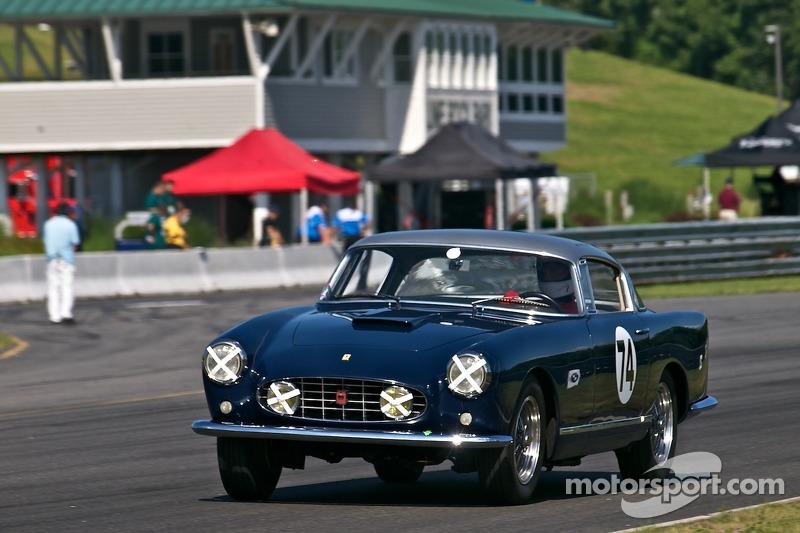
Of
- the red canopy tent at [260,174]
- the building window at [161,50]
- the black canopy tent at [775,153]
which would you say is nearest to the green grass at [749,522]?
the red canopy tent at [260,174]

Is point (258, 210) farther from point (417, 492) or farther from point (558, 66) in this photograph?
point (417, 492)

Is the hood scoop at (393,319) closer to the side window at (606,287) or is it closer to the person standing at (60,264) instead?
the side window at (606,287)

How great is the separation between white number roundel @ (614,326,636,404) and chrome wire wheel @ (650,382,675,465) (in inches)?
17.9

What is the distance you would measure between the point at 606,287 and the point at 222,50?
34003 mm

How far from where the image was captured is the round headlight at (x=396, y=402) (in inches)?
322

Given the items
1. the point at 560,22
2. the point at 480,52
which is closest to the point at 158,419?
the point at 480,52

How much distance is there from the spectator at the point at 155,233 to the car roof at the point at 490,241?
72.2 feet

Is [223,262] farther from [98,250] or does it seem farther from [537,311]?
[537,311]

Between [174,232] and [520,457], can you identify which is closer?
[520,457]

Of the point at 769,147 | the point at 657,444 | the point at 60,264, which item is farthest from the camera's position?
the point at 769,147

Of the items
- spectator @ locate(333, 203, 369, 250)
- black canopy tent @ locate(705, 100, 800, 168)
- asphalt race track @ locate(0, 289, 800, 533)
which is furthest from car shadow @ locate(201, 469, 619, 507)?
black canopy tent @ locate(705, 100, 800, 168)

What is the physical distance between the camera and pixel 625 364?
9.55 m

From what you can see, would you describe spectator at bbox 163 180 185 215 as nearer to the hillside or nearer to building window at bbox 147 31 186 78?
building window at bbox 147 31 186 78

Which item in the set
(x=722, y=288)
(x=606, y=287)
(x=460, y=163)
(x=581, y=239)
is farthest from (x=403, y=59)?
(x=606, y=287)
